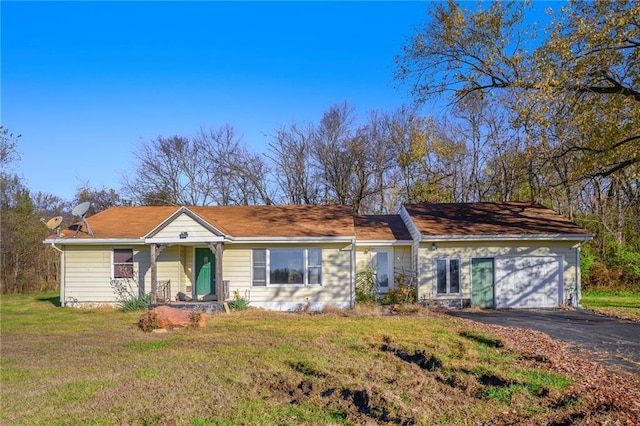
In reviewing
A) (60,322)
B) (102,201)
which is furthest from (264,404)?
(102,201)

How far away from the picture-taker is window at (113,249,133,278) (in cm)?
1841

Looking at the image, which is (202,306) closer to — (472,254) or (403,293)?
(403,293)

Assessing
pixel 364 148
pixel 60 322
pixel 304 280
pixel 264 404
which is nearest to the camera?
pixel 264 404

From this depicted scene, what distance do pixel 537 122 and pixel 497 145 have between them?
55.3 ft

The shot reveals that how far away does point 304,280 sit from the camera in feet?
58.9

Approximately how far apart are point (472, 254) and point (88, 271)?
13877 mm

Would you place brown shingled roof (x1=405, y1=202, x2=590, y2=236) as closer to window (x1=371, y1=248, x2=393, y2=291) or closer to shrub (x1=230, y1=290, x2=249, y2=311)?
window (x1=371, y1=248, x2=393, y2=291)

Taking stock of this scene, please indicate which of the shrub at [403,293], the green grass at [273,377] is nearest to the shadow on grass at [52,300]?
the green grass at [273,377]

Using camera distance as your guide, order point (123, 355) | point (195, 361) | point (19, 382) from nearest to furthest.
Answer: point (19, 382)
point (195, 361)
point (123, 355)

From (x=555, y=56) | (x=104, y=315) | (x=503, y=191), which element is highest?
(x=555, y=56)

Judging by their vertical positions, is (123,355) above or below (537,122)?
below

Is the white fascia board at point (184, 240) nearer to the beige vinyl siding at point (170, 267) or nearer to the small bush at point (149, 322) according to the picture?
the beige vinyl siding at point (170, 267)

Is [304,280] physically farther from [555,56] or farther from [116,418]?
[116,418]

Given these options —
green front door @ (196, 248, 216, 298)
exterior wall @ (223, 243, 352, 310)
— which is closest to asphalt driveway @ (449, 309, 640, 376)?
exterior wall @ (223, 243, 352, 310)
